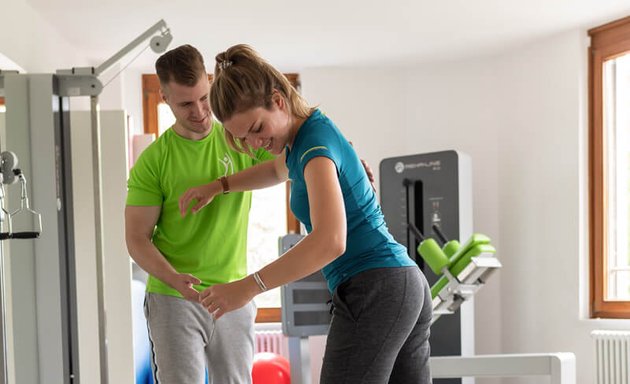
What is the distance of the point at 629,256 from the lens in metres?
4.86

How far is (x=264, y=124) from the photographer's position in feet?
5.72

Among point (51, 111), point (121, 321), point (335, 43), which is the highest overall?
point (335, 43)

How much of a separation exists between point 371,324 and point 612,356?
10.9ft

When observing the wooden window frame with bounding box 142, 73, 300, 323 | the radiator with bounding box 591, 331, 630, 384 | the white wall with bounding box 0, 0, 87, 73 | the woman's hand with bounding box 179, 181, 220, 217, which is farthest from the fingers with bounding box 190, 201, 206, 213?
the wooden window frame with bounding box 142, 73, 300, 323

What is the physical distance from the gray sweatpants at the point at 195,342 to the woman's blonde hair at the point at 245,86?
650mm

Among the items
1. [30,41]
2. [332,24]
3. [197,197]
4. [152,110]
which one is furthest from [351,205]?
[152,110]

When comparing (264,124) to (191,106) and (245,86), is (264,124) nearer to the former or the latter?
(245,86)

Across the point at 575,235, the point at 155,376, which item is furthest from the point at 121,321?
the point at 575,235

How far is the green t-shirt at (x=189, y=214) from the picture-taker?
7.32 ft

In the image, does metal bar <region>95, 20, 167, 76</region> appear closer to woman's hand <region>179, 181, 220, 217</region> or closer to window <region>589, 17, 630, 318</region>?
woman's hand <region>179, 181, 220, 217</region>

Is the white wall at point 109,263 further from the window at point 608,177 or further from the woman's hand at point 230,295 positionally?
the window at point 608,177

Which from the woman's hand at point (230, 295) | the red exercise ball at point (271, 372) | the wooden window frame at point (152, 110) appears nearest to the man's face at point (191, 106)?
the woman's hand at point (230, 295)

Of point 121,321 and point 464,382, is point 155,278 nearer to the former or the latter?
point 121,321

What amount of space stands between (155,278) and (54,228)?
1.58ft
